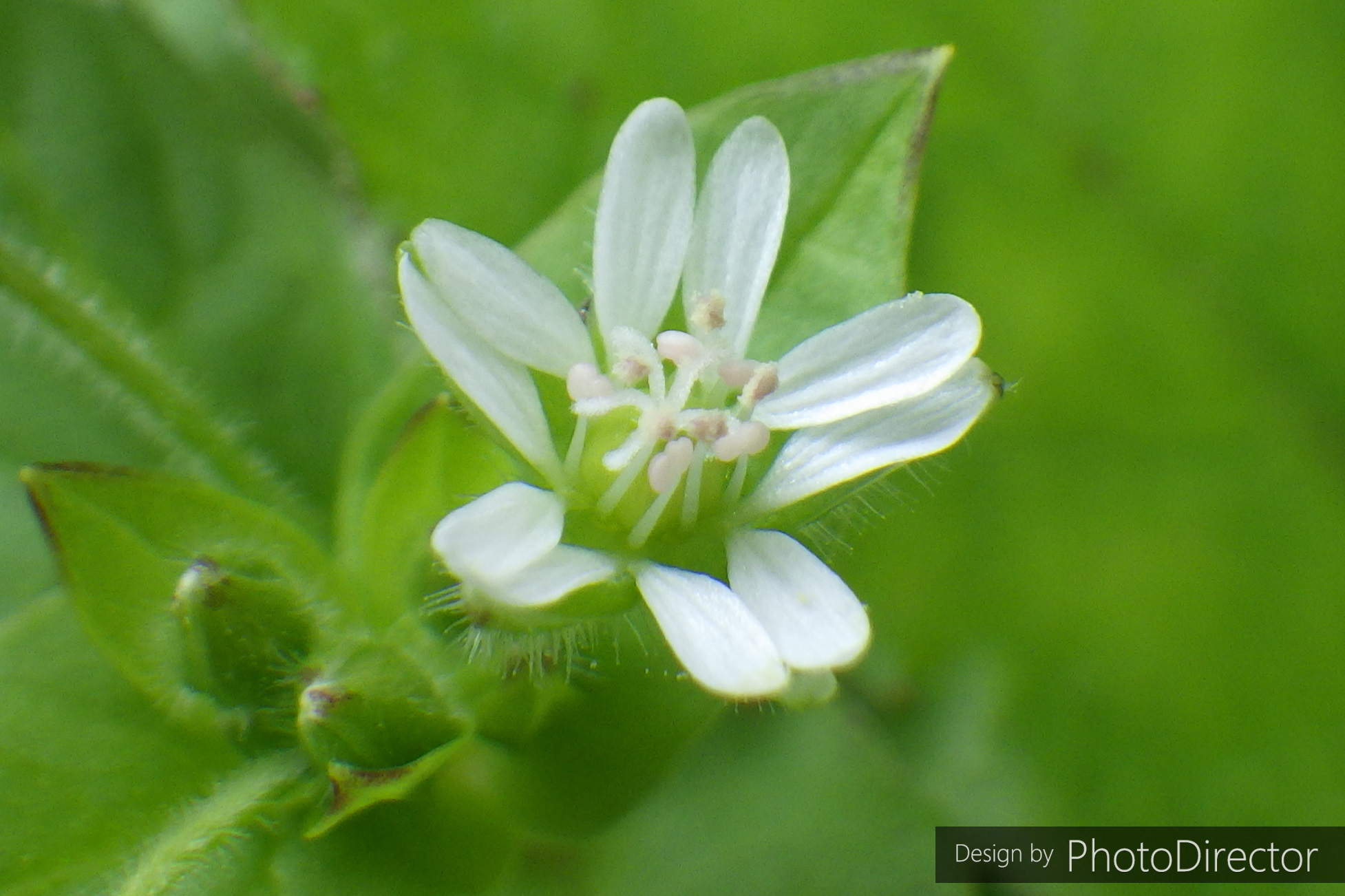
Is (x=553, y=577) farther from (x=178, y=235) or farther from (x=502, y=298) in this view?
(x=178, y=235)

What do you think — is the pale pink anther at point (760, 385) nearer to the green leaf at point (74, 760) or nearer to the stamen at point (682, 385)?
the stamen at point (682, 385)

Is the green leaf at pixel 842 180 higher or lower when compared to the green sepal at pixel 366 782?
higher

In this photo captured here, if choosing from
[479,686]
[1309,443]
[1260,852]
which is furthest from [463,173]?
[1260,852]

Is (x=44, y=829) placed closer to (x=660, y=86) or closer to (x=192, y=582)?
(x=192, y=582)

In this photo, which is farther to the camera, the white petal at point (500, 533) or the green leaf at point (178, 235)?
the green leaf at point (178, 235)

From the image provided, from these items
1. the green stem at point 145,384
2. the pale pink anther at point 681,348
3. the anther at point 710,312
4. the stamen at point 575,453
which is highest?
the green stem at point 145,384

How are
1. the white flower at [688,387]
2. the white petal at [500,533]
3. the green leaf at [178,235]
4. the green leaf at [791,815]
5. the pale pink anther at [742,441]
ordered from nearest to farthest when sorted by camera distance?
the white petal at [500,533], the white flower at [688,387], the pale pink anther at [742,441], the green leaf at [178,235], the green leaf at [791,815]

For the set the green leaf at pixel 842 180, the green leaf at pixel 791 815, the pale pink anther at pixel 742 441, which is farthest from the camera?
the green leaf at pixel 791 815

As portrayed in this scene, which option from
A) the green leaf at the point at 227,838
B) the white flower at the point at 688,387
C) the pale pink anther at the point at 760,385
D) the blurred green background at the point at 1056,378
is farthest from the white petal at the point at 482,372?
the blurred green background at the point at 1056,378
